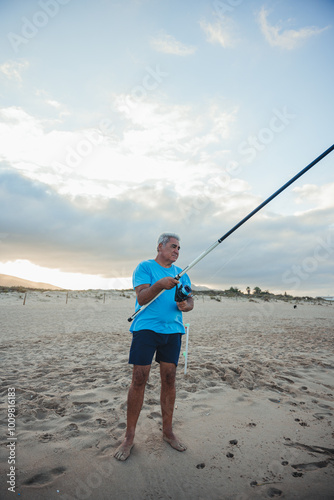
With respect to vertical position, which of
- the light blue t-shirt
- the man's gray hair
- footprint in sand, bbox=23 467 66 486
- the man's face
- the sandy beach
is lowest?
footprint in sand, bbox=23 467 66 486

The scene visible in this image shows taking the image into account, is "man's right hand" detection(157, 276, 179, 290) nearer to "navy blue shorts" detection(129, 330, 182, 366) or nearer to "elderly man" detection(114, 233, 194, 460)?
"elderly man" detection(114, 233, 194, 460)

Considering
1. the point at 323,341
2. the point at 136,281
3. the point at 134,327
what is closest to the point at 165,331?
the point at 134,327

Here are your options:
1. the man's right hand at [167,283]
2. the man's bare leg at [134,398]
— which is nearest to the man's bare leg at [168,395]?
the man's bare leg at [134,398]

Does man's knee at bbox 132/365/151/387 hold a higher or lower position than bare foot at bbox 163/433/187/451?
higher

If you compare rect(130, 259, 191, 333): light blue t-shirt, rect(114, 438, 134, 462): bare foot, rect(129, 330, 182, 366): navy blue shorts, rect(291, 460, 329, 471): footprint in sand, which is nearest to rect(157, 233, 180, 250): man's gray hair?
rect(130, 259, 191, 333): light blue t-shirt

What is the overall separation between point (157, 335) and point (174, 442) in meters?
1.06

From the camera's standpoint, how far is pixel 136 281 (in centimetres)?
266

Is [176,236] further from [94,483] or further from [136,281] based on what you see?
[94,483]

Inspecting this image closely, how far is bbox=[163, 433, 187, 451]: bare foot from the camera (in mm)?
2513

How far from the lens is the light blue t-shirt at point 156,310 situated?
101 inches

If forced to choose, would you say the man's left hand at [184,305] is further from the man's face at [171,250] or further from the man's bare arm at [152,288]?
the man's face at [171,250]

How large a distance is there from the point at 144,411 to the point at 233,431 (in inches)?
43.1

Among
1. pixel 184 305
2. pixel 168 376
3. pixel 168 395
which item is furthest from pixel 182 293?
pixel 168 395

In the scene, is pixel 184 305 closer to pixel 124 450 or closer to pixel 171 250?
pixel 171 250
